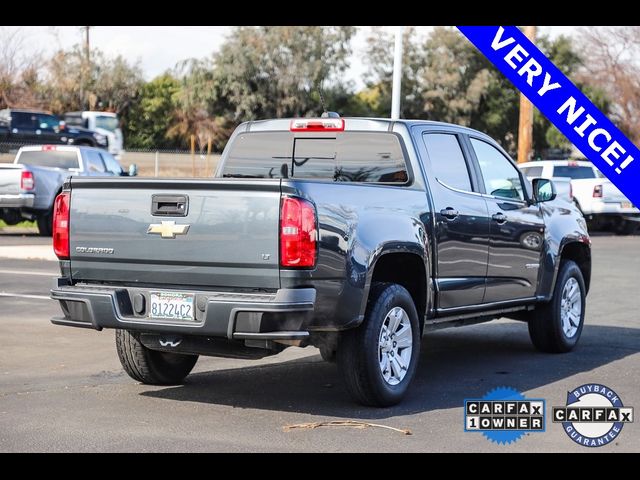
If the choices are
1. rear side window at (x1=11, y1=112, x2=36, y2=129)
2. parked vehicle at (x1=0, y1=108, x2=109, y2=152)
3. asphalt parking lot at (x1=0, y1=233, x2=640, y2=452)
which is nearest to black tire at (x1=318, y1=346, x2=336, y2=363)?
asphalt parking lot at (x1=0, y1=233, x2=640, y2=452)

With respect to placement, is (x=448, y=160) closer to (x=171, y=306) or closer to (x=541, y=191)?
(x=541, y=191)

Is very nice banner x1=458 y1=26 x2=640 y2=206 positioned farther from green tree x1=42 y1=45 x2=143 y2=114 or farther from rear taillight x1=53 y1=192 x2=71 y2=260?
green tree x1=42 y1=45 x2=143 y2=114

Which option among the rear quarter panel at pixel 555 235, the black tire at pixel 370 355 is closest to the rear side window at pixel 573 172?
the rear quarter panel at pixel 555 235

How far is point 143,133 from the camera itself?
177 ft

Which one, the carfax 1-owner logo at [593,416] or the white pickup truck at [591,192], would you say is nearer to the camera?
the carfax 1-owner logo at [593,416]

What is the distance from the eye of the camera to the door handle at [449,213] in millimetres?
7773

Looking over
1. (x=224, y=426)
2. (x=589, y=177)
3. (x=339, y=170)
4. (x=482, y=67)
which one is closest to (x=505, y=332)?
(x=339, y=170)

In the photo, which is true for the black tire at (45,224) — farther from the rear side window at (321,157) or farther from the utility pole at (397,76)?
the rear side window at (321,157)

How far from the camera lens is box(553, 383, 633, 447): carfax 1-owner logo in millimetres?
6180

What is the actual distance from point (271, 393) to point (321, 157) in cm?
181

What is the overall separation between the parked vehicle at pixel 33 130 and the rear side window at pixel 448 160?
108 feet

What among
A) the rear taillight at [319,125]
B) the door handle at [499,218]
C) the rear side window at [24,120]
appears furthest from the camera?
the rear side window at [24,120]

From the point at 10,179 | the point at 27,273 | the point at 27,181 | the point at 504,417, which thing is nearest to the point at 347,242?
the point at 504,417

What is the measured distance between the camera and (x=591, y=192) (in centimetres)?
2675
